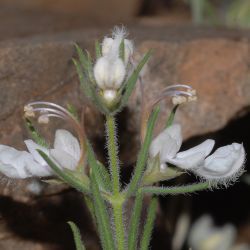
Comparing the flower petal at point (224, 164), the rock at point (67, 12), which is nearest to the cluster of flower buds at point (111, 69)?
the flower petal at point (224, 164)

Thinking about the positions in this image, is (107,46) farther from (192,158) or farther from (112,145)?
(192,158)

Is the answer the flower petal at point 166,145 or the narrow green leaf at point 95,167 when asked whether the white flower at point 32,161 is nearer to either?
the narrow green leaf at point 95,167

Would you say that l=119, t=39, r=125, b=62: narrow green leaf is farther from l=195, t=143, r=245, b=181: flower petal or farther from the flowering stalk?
l=195, t=143, r=245, b=181: flower petal

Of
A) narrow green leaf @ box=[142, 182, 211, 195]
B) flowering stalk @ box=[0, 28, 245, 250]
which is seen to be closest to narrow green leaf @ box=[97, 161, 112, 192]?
flowering stalk @ box=[0, 28, 245, 250]

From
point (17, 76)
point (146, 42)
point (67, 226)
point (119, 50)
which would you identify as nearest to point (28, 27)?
point (146, 42)

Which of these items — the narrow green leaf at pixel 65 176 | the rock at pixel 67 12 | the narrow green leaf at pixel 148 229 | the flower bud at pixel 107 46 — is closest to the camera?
the narrow green leaf at pixel 65 176

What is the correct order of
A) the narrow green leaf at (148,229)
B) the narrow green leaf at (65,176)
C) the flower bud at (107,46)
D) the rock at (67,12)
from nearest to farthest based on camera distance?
the narrow green leaf at (65,176) < the flower bud at (107,46) < the narrow green leaf at (148,229) < the rock at (67,12)

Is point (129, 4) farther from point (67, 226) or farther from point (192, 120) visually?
point (67, 226)

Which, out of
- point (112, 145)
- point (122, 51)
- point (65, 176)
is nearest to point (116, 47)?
point (122, 51)
